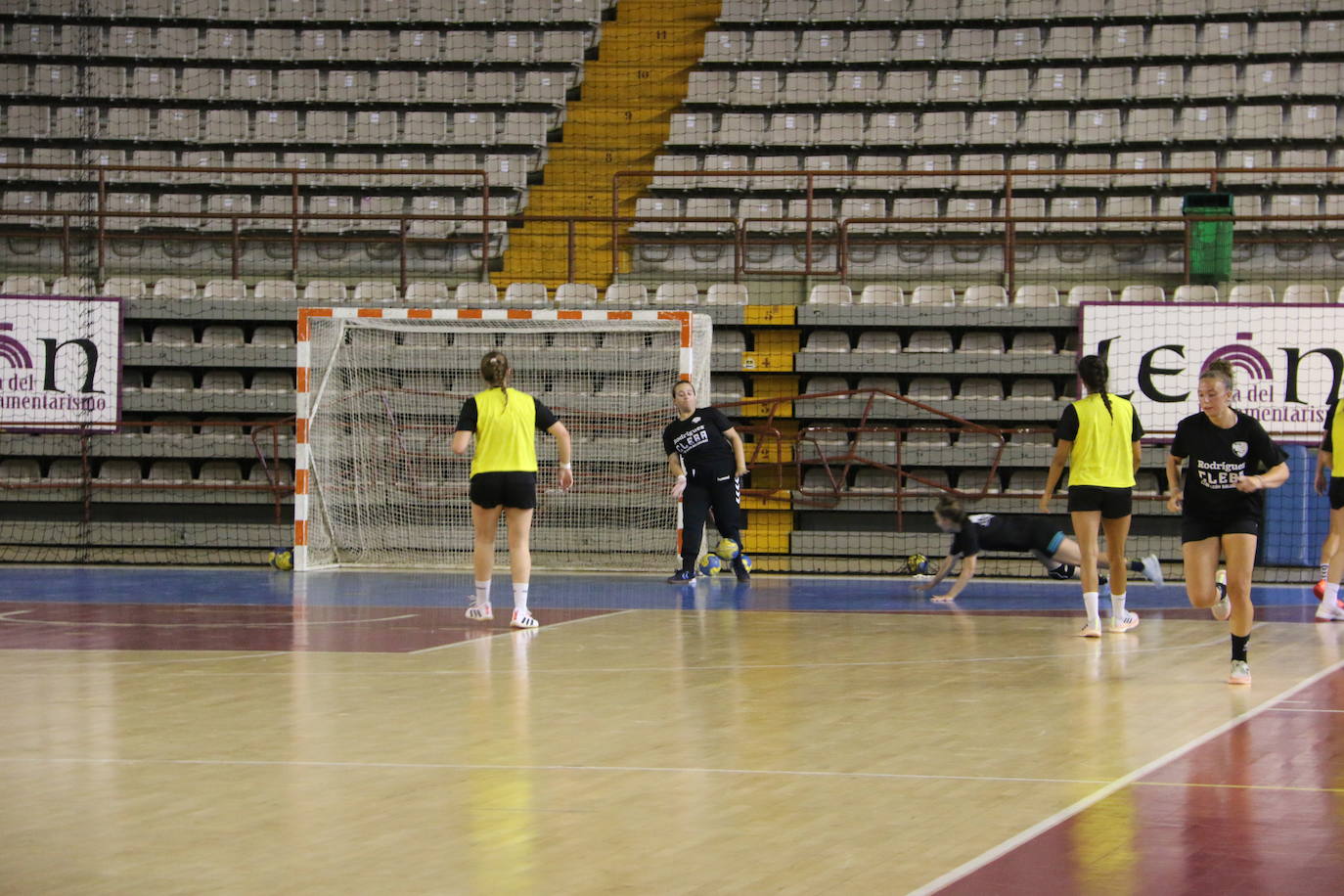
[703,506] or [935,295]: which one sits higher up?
[935,295]

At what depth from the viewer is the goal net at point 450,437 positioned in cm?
1730

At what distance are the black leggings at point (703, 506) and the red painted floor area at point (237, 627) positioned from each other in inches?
109

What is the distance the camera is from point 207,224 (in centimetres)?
2123

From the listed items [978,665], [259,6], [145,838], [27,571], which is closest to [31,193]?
[259,6]

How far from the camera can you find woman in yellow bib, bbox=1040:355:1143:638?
10852mm

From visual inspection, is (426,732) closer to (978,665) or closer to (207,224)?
(978,665)

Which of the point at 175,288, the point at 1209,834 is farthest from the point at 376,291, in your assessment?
the point at 1209,834

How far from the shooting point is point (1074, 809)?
5.55 meters

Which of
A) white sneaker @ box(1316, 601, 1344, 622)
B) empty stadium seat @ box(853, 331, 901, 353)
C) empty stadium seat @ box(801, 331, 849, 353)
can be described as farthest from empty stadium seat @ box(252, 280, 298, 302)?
white sneaker @ box(1316, 601, 1344, 622)

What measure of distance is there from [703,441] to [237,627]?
535 cm

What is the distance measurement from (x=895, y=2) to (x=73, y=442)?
44.9ft

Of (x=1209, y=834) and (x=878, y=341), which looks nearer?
(x=1209, y=834)

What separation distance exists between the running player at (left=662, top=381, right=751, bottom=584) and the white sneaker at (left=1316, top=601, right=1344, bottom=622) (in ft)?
17.6

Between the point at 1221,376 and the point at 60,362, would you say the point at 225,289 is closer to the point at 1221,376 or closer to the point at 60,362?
the point at 60,362
